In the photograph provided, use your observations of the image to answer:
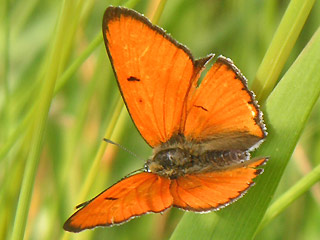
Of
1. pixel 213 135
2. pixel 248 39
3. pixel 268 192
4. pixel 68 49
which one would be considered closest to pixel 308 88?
pixel 268 192

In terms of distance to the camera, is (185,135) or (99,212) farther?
(185,135)

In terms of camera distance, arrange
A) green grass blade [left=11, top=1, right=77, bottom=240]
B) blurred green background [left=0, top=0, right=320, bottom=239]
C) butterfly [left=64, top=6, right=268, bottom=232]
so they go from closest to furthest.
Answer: green grass blade [left=11, top=1, right=77, bottom=240] < butterfly [left=64, top=6, right=268, bottom=232] < blurred green background [left=0, top=0, right=320, bottom=239]

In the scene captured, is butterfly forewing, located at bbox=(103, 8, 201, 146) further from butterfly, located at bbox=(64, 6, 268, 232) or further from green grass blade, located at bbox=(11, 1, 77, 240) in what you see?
green grass blade, located at bbox=(11, 1, 77, 240)

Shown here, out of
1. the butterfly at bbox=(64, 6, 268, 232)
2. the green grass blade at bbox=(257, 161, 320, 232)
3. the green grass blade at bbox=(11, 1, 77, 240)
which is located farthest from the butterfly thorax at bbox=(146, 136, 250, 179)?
the green grass blade at bbox=(11, 1, 77, 240)

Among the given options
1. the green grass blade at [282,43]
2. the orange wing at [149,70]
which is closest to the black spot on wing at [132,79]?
the orange wing at [149,70]

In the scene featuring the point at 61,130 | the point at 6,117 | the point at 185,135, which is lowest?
the point at 61,130

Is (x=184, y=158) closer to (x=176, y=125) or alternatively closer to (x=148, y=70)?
(x=176, y=125)

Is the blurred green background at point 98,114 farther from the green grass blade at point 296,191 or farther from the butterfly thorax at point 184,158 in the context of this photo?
the green grass blade at point 296,191

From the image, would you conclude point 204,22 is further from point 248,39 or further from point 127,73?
point 127,73
